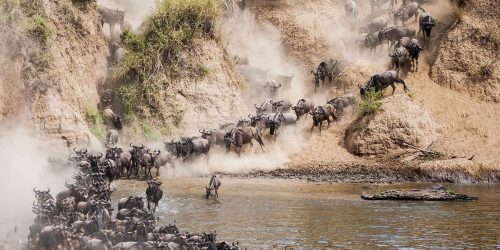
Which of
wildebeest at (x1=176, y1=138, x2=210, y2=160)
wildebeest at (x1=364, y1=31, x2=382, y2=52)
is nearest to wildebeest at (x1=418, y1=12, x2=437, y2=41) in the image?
wildebeest at (x1=364, y1=31, x2=382, y2=52)

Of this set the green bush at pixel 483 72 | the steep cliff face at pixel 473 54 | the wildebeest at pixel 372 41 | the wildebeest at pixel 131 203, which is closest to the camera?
the wildebeest at pixel 131 203

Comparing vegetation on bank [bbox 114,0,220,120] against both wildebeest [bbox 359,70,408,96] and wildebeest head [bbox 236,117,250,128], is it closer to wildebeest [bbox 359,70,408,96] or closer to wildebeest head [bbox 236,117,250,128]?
wildebeest head [bbox 236,117,250,128]

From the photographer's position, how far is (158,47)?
1594 inches

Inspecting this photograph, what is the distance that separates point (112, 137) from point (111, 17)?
10.8 metres

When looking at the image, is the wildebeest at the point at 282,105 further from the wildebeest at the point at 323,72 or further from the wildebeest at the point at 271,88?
the wildebeest at the point at 323,72

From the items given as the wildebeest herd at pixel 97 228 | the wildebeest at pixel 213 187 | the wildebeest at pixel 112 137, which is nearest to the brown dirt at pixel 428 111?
the wildebeest at pixel 213 187

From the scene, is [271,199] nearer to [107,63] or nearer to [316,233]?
[316,233]

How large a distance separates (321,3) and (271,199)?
89.8 ft

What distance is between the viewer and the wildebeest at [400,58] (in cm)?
4262

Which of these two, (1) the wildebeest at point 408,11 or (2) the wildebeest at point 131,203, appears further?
(1) the wildebeest at point 408,11

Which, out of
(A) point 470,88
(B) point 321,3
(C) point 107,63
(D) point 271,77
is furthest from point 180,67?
(A) point 470,88

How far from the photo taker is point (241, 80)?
43750 millimetres

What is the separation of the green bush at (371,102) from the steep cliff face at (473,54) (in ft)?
22.9

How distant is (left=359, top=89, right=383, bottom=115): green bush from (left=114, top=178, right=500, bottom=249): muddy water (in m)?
8.44
